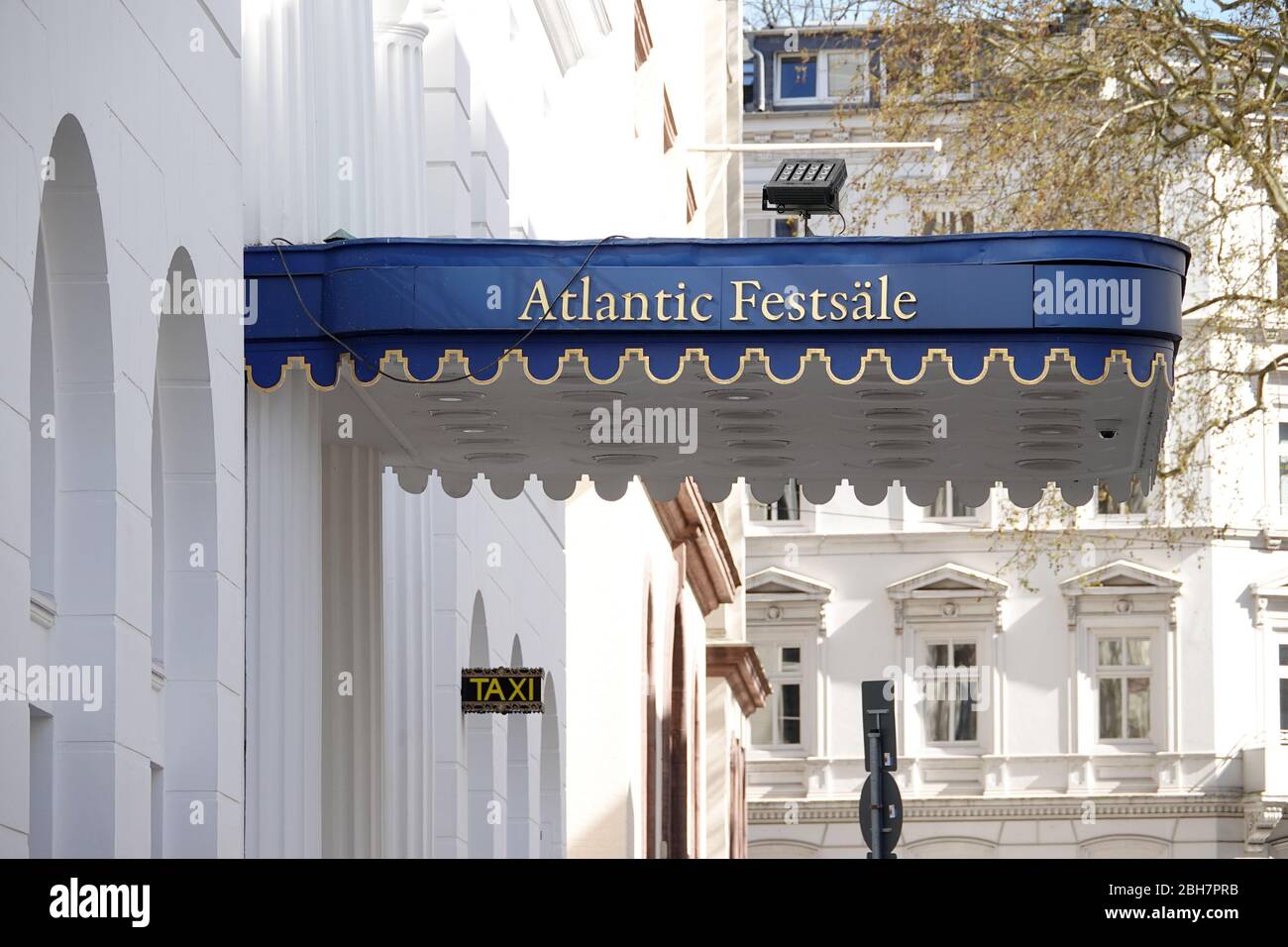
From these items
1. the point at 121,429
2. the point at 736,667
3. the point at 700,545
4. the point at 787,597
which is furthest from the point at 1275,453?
the point at 121,429

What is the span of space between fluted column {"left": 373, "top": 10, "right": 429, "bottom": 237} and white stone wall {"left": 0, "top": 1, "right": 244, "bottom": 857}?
3.51 metres

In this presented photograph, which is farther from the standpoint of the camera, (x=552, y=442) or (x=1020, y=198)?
(x=1020, y=198)

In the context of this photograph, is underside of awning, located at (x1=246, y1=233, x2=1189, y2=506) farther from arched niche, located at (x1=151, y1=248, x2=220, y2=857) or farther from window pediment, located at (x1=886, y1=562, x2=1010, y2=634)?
window pediment, located at (x1=886, y1=562, x2=1010, y2=634)

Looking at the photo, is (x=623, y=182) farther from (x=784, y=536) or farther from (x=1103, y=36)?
(x=784, y=536)

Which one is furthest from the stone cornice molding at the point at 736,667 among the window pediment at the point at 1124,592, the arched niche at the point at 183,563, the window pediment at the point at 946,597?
the arched niche at the point at 183,563

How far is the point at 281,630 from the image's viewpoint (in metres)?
11.1

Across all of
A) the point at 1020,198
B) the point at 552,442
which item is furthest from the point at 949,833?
the point at 552,442

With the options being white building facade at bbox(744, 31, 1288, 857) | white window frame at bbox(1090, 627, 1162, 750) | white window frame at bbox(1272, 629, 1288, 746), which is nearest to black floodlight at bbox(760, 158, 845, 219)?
white building facade at bbox(744, 31, 1288, 857)

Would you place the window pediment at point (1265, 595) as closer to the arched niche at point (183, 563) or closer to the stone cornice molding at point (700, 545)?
the stone cornice molding at point (700, 545)

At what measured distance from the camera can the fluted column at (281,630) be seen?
429 inches

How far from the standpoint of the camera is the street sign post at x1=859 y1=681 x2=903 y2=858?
1400 centimetres

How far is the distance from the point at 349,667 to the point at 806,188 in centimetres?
364

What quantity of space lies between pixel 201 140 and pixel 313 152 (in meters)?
2.79

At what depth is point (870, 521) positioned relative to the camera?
48594 millimetres
